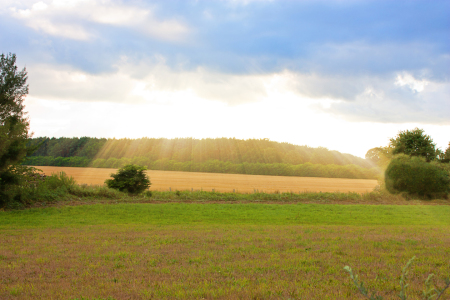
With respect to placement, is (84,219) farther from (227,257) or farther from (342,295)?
(342,295)

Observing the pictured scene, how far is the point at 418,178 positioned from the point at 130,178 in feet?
85.1

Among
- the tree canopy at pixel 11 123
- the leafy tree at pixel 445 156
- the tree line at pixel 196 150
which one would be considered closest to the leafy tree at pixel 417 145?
the leafy tree at pixel 445 156

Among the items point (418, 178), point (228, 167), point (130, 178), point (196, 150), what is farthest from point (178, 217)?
point (196, 150)

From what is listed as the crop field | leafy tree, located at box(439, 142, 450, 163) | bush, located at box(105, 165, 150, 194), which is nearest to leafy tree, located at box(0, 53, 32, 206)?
bush, located at box(105, 165, 150, 194)

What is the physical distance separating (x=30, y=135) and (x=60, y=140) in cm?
7546

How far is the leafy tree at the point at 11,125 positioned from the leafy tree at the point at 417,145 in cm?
3422

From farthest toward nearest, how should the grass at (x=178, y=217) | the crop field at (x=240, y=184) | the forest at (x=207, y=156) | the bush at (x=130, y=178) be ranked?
1. the forest at (x=207, y=156)
2. the crop field at (x=240, y=184)
3. the bush at (x=130, y=178)
4. the grass at (x=178, y=217)

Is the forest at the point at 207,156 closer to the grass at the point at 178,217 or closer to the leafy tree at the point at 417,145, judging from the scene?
the leafy tree at the point at 417,145

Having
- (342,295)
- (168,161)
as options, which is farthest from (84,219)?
(168,161)

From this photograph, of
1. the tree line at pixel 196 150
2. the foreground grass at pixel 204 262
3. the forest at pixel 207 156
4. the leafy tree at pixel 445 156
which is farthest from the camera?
the tree line at pixel 196 150

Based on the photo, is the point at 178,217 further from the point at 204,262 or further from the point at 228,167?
the point at 228,167

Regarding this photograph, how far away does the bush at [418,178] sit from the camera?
94.6ft

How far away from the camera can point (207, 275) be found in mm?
6129

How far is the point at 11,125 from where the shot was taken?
2030cm
